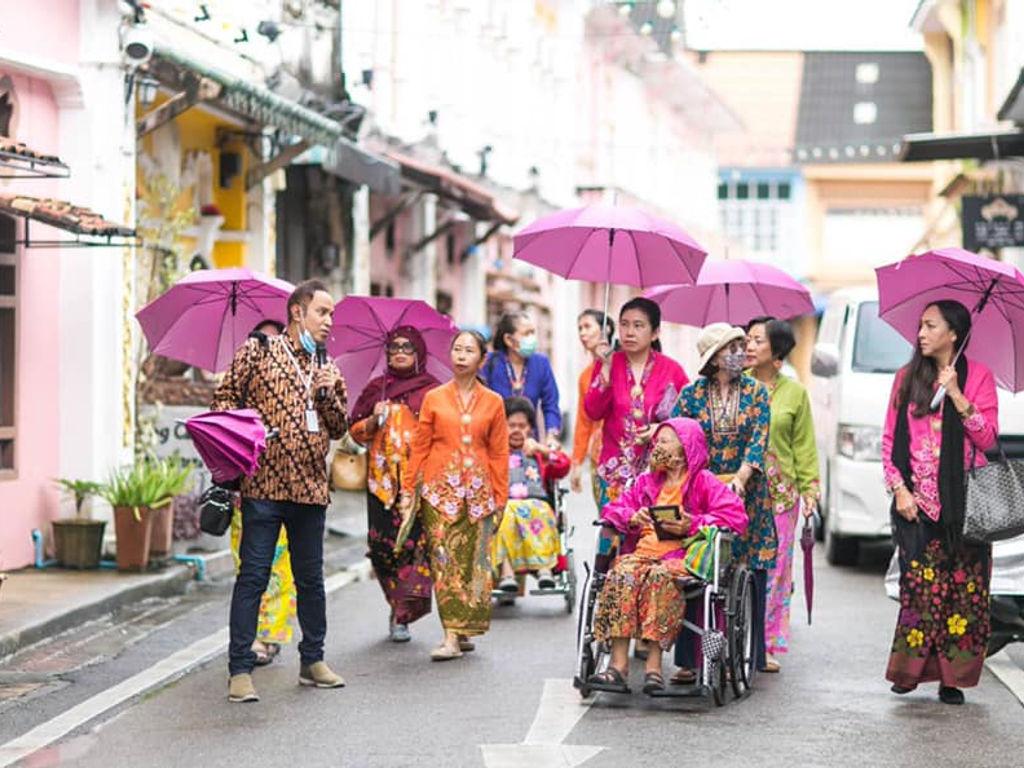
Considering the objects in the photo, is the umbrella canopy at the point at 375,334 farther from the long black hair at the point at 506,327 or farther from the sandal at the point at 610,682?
the sandal at the point at 610,682

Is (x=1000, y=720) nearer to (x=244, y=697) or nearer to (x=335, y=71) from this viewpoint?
(x=244, y=697)

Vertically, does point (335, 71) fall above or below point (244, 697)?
above

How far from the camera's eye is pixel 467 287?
34062 millimetres

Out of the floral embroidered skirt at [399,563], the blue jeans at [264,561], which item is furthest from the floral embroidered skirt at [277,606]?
the blue jeans at [264,561]

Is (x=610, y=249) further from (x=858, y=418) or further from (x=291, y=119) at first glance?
(x=291, y=119)

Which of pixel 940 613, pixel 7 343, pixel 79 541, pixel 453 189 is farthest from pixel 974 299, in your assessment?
pixel 453 189

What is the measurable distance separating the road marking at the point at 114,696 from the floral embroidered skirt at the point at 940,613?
3.42 meters

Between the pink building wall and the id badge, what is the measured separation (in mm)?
5707

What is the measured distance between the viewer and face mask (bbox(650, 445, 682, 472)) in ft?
33.1

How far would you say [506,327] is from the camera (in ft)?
47.0

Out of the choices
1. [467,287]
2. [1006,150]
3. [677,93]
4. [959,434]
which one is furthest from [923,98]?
[959,434]

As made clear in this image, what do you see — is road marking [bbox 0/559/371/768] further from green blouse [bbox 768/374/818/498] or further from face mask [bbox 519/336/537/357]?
green blouse [bbox 768/374/818/498]

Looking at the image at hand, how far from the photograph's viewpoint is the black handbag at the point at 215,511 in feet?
31.8

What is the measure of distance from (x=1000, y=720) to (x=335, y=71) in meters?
16.4
